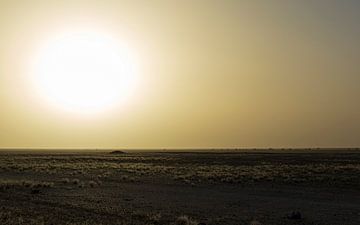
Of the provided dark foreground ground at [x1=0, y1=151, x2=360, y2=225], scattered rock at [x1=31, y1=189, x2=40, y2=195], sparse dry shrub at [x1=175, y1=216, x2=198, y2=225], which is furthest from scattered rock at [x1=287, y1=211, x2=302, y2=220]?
scattered rock at [x1=31, y1=189, x2=40, y2=195]

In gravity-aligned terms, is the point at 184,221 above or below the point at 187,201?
below

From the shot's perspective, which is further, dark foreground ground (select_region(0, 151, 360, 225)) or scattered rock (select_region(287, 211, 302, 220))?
scattered rock (select_region(287, 211, 302, 220))

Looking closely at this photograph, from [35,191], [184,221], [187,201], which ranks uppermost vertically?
[35,191]

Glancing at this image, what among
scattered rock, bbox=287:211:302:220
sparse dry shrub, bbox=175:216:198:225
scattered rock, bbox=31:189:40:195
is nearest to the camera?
sparse dry shrub, bbox=175:216:198:225

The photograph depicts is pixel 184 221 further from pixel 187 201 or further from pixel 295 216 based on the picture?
pixel 187 201

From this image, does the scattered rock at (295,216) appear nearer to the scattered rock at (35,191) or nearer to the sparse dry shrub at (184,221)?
the sparse dry shrub at (184,221)

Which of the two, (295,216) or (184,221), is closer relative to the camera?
(184,221)

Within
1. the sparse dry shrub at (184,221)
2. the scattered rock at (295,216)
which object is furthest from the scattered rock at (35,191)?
the scattered rock at (295,216)

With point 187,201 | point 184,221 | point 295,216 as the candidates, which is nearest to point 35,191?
point 187,201

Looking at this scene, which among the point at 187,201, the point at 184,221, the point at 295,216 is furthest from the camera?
the point at 187,201

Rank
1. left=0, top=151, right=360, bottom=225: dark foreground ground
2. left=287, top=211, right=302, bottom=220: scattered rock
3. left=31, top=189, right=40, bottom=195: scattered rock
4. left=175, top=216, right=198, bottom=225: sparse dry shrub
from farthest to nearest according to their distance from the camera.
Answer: left=31, top=189, right=40, bottom=195: scattered rock
left=287, top=211, right=302, bottom=220: scattered rock
left=0, top=151, right=360, bottom=225: dark foreground ground
left=175, top=216, right=198, bottom=225: sparse dry shrub

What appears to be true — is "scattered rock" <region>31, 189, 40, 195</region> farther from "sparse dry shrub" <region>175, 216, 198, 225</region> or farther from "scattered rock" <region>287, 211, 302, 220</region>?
"scattered rock" <region>287, 211, 302, 220</region>

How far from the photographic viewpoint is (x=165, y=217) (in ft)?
72.0

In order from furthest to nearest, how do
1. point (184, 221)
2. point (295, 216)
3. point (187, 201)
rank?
point (187, 201), point (295, 216), point (184, 221)
